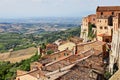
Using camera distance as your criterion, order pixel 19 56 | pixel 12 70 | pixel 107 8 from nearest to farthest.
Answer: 1. pixel 12 70
2. pixel 107 8
3. pixel 19 56

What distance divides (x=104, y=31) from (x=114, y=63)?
16.5 metres

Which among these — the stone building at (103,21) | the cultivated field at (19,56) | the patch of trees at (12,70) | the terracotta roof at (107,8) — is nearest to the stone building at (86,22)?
the stone building at (103,21)

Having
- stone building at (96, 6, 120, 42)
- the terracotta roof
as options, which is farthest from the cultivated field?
stone building at (96, 6, 120, 42)

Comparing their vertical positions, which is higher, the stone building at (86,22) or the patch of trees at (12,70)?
the stone building at (86,22)

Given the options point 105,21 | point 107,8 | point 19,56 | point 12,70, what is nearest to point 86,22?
point 107,8

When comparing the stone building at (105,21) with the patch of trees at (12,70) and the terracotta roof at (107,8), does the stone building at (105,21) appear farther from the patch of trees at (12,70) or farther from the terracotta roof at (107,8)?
the patch of trees at (12,70)

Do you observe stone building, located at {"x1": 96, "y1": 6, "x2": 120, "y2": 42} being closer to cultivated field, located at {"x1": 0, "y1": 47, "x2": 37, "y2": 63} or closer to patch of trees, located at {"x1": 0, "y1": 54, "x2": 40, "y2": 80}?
patch of trees, located at {"x1": 0, "y1": 54, "x2": 40, "y2": 80}

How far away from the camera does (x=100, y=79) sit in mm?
26578

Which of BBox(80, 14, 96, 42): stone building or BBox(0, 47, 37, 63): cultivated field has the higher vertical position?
BBox(80, 14, 96, 42): stone building

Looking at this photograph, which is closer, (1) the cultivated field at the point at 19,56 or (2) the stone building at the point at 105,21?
(2) the stone building at the point at 105,21

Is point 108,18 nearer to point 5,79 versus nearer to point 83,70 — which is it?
point 5,79

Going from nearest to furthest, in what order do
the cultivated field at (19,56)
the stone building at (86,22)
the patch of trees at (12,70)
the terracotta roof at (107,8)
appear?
1. the patch of trees at (12,70)
2. the terracotta roof at (107,8)
3. the stone building at (86,22)
4. the cultivated field at (19,56)

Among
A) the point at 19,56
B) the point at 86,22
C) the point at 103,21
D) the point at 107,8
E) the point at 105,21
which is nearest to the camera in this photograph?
the point at 105,21

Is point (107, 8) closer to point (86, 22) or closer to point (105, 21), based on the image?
point (86, 22)
